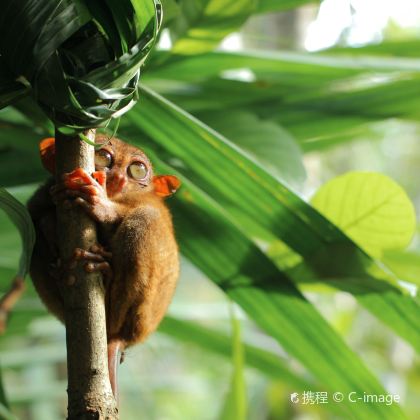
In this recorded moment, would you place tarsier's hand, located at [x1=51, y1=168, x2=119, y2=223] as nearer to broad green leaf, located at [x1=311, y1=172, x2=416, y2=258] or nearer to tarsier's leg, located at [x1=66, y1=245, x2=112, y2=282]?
tarsier's leg, located at [x1=66, y1=245, x2=112, y2=282]

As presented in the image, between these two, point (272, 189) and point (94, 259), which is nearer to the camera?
point (94, 259)

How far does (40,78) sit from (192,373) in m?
6.90

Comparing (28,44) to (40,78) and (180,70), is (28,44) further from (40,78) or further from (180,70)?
(180,70)

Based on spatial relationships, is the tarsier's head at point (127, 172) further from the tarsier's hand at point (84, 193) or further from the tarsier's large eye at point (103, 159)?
the tarsier's hand at point (84, 193)

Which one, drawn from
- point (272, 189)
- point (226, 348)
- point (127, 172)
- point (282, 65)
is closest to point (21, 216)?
point (127, 172)

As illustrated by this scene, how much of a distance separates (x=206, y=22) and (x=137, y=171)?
1.77 ft

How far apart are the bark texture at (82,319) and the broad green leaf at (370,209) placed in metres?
0.79

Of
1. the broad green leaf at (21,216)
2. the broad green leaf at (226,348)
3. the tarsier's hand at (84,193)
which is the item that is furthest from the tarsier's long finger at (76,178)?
the broad green leaf at (226,348)

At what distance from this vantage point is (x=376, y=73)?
2562mm

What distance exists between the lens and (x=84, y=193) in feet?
4.66

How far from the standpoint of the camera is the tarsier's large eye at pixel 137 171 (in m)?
1.93

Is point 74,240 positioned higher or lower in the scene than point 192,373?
lower

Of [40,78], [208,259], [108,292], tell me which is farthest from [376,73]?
[40,78]

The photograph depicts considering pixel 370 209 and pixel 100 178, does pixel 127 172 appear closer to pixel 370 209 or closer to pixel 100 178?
pixel 100 178
